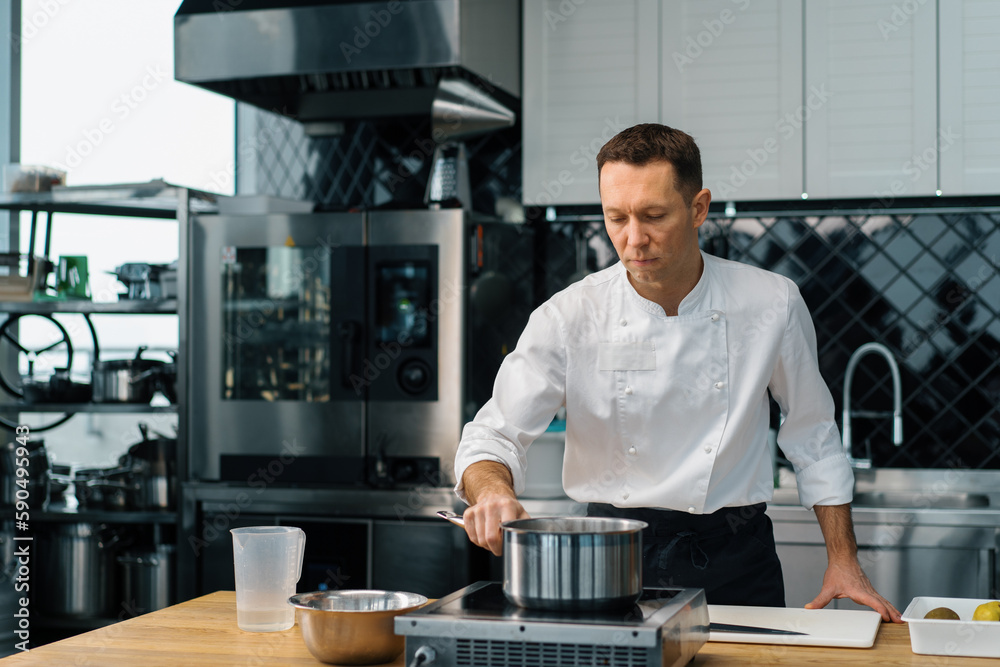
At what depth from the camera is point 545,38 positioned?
301cm

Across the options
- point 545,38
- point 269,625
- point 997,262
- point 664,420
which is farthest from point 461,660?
point 997,262

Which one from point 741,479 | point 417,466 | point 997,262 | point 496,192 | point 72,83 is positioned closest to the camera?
point 741,479

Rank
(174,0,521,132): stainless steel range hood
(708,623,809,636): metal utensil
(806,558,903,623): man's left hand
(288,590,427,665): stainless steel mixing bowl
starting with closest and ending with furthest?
(288,590,427,665): stainless steel mixing bowl → (708,623,809,636): metal utensil → (806,558,903,623): man's left hand → (174,0,521,132): stainless steel range hood

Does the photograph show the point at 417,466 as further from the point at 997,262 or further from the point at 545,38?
the point at 997,262

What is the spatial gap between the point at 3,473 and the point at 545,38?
2161mm

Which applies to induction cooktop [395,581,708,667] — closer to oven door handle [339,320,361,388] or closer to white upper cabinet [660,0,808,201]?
oven door handle [339,320,361,388]

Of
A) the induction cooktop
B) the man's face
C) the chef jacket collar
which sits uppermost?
the man's face

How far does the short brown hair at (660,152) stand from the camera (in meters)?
1.59

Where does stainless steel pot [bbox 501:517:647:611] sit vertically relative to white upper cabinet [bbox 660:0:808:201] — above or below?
below

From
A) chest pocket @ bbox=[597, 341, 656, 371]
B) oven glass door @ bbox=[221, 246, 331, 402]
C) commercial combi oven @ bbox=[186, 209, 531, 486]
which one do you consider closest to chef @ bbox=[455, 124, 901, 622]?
chest pocket @ bbox=[597, 341, 656, 371]

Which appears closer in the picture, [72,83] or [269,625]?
[269,625]

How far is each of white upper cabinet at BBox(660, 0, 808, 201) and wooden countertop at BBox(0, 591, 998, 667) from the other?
66.2 inches

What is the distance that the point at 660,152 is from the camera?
1.59 metres

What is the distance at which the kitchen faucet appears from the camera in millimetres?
2980
